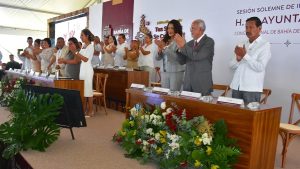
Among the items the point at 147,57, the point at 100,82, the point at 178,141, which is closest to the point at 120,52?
the point at 147,57

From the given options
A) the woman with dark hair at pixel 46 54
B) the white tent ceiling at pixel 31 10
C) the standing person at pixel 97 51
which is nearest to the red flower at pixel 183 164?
the woman with dark hair at pixel 46 54

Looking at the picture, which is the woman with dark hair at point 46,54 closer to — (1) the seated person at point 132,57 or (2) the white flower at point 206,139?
(1) the seated person at point 132,57

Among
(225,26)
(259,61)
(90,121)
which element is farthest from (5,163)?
(225,26)

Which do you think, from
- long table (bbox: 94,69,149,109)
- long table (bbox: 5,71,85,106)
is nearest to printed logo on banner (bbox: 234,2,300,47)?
long table (bbox: 94,69,149,109)

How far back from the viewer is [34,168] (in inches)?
88.0

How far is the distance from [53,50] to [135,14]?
95.8 inches

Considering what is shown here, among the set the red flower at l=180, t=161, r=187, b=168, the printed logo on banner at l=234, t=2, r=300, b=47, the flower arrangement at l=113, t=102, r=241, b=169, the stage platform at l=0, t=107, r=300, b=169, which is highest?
the printed logo on banner at l=234, t=2, r=300, b=47

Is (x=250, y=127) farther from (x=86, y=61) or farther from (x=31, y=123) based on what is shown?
(x=86, y=61)

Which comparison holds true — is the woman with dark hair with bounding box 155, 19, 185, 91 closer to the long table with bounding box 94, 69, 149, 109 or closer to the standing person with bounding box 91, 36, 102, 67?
the long table with bounding box 94, 69, 149, 109

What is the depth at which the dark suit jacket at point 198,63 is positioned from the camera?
2729 millimetres

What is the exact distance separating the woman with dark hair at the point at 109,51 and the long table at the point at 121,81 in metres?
0.77

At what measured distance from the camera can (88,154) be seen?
264cm

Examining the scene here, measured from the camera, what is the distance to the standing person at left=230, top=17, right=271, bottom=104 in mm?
2771

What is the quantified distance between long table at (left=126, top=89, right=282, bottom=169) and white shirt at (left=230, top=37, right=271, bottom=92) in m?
0.62
